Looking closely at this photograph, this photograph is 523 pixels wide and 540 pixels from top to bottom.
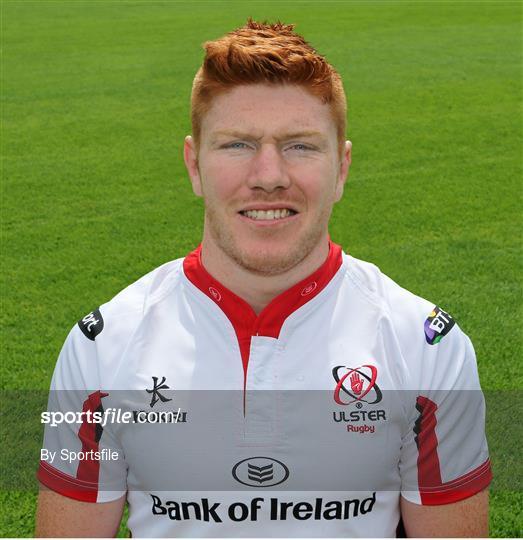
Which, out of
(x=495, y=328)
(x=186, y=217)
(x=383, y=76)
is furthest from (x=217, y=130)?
(x=383, y=76)

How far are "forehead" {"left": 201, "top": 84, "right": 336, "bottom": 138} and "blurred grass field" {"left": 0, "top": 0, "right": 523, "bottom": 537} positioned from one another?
8.35ft

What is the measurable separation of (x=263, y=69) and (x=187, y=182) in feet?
21.8

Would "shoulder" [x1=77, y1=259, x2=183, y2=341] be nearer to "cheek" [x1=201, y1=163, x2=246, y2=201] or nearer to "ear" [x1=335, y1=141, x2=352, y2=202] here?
"cheek" [x1=201, y1=163, x2=246, y2=201]

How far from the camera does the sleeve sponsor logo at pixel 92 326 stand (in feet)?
7.49

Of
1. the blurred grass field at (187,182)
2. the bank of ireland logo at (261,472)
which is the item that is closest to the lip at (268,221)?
the bank of ireland logo at (261,472)

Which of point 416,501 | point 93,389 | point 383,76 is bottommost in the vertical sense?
point 383,76

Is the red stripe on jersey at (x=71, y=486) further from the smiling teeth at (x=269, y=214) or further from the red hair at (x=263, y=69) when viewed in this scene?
the red hair at (x=263, y=69)

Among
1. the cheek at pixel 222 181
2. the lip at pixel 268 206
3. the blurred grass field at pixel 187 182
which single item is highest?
the cheek at pixel 222 181

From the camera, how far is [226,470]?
2.26 m

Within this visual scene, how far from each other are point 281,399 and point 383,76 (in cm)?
1215

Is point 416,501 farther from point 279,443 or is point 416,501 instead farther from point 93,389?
point 93,389

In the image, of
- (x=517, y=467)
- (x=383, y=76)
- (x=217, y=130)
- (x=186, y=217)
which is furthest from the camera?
(x=383, y=76)

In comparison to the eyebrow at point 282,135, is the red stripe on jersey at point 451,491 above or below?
below

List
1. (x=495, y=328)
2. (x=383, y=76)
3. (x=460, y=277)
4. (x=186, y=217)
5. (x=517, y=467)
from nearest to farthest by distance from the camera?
(x=517, y=467), (x=495, y=328), (x=460, y=277), (x=186, y=217), (x=383, y=76)
